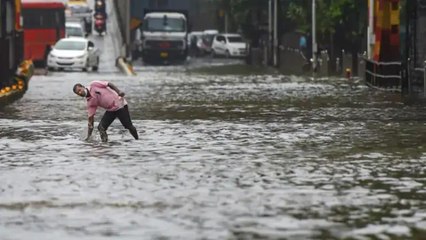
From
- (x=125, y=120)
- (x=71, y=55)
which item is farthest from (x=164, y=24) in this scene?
(x=125, y=120)

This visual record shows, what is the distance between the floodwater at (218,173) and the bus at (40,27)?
30467mm

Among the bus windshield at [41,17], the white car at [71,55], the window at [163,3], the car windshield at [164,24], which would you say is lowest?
the white car at [71,55]

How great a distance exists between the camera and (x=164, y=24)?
3068 inches

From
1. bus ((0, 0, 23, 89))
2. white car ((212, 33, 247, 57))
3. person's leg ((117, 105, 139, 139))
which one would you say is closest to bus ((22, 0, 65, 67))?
bus ((0, 0, 23, 89))

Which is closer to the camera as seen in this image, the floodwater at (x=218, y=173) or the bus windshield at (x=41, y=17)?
the floodwater at (x=218, y=173)

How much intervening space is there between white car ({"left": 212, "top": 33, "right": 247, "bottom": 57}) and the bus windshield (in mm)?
23365

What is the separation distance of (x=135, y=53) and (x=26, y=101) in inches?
1852

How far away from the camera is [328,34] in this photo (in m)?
62.9

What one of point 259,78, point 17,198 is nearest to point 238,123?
point 17,198

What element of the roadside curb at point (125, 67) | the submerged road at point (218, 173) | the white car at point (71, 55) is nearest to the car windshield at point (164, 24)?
the roadside curb at point (125, 67)

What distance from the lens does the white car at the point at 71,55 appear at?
60.9 m

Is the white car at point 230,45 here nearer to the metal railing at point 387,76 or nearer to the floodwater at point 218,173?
the metal railing at point 387,76

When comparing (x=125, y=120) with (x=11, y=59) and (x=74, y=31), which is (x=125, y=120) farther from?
(x=74, y=31)

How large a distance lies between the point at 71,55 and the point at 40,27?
403 centimetres
